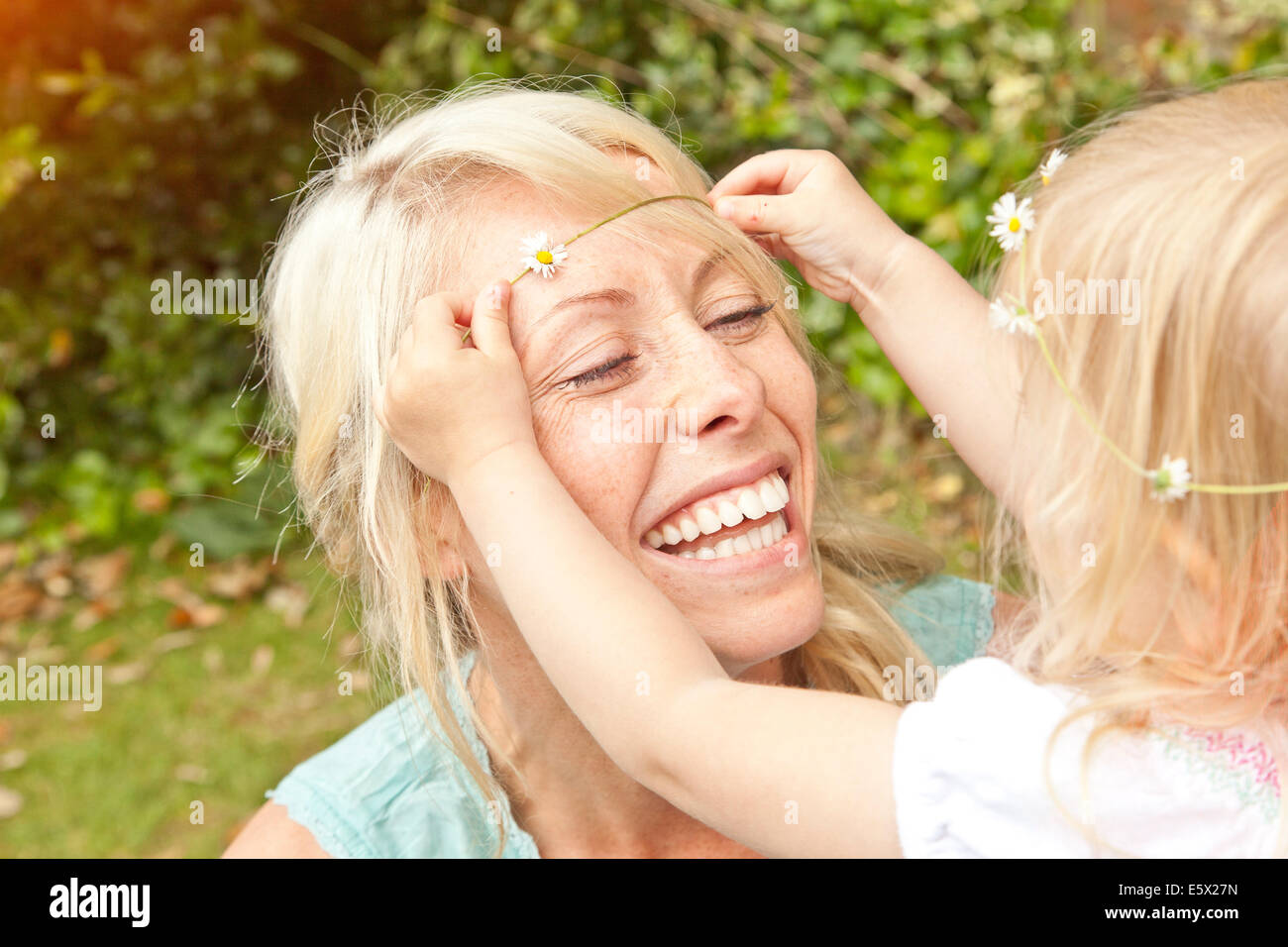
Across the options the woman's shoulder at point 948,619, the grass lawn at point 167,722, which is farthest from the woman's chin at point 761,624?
the grass lawn at point 167,722

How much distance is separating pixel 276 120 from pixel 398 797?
375 cm

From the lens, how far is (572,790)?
250 centimetres

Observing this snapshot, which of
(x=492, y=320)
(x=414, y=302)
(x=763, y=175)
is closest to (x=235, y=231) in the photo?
(x=414, y=302)

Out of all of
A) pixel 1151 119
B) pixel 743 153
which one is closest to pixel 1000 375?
pixel 1151 119

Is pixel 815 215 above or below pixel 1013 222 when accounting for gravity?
above

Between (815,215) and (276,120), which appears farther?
(276,120)

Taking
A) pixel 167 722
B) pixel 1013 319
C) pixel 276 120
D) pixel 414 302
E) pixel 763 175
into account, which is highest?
pixel 276 120

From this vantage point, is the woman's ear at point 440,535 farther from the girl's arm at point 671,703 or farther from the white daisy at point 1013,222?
the white daisy at point 1013,222

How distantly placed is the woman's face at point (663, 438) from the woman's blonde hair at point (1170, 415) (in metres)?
0.45

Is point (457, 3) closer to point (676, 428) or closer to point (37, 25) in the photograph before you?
point (37, 25)

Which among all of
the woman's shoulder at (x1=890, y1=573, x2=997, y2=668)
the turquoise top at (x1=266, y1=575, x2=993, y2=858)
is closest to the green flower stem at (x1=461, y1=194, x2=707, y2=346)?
the turquoise top at (x1=266, y1=575, x2=993, y2=858)

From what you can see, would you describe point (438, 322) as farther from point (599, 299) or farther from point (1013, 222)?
point (1013, 222)

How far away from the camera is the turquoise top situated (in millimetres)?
2469

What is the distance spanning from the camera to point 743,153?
16.7ft
